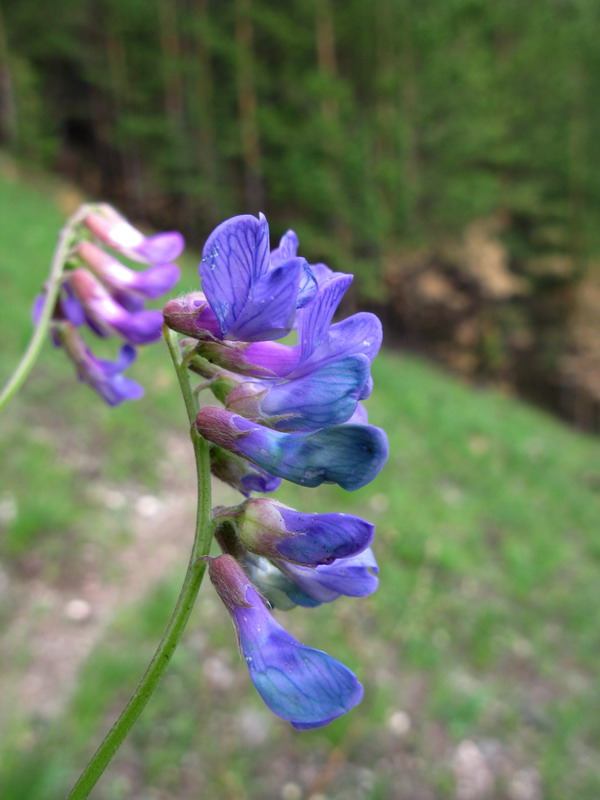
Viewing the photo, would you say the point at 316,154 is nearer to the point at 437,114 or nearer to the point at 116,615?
the point at 437,114

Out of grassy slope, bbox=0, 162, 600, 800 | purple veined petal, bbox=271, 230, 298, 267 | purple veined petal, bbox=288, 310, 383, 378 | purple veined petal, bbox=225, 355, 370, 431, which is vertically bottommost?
grassy slope, bbox=0, 162, 600, 800

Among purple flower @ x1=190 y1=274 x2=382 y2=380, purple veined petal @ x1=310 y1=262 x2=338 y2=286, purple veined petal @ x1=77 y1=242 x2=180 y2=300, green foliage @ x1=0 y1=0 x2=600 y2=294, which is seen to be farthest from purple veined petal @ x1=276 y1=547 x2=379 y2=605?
green foliage @ x1=0 y1=0 x2=600 y2=294

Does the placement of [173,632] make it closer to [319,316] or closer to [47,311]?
[319,316]

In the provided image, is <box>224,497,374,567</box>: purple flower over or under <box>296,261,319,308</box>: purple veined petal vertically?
under

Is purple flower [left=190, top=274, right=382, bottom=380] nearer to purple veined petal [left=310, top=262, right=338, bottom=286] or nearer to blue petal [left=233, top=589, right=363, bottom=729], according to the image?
purple veined petal [left=310, top=262, right=338, bottom=286]

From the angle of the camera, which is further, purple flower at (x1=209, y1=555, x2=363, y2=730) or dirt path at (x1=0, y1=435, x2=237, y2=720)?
dirt path at (x1=0, y1=435, x2=237, y2=720)

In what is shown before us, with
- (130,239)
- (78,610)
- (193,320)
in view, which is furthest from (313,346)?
(78,610)

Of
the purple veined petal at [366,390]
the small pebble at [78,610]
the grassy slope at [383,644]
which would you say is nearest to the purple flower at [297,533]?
the purple veined petal at [366,390]

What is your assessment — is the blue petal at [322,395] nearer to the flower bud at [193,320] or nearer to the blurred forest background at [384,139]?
the flower bud at [193,320]
